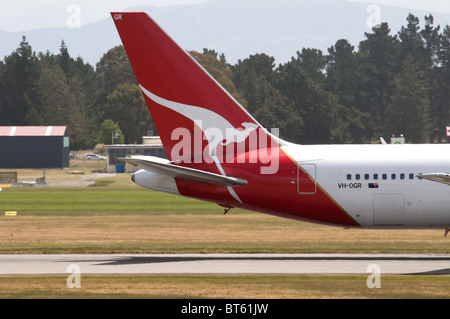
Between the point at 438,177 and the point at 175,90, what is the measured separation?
11.6m

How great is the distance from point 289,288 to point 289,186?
8481 millimetres

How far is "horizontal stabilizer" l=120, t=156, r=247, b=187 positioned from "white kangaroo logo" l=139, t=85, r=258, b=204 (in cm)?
48

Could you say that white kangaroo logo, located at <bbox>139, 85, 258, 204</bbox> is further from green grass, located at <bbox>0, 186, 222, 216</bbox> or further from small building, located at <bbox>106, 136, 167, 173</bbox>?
small building, located at <bbox>106, 136, 167, 173</bbox>

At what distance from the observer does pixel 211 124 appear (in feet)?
118

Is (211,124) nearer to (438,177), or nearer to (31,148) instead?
(438,177)

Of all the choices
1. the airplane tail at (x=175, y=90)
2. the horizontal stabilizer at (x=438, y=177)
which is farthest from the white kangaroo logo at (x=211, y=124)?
the horizontal stabilizer at (x=438, y=177)

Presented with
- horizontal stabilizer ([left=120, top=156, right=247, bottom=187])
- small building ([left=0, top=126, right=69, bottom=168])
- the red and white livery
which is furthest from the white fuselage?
small building ([left=0, top=126, right=69, bottom=168])

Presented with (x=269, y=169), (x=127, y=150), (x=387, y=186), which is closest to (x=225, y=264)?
(x=269, y=169)

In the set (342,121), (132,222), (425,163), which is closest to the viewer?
(425,163)

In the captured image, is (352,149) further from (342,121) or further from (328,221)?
(342,121)

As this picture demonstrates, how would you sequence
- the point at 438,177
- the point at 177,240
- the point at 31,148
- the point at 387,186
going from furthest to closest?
the point at 31,148 < the point at 177,240 < the point at 387,186 < the point at 438,177

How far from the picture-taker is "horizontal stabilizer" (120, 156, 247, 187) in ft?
110
